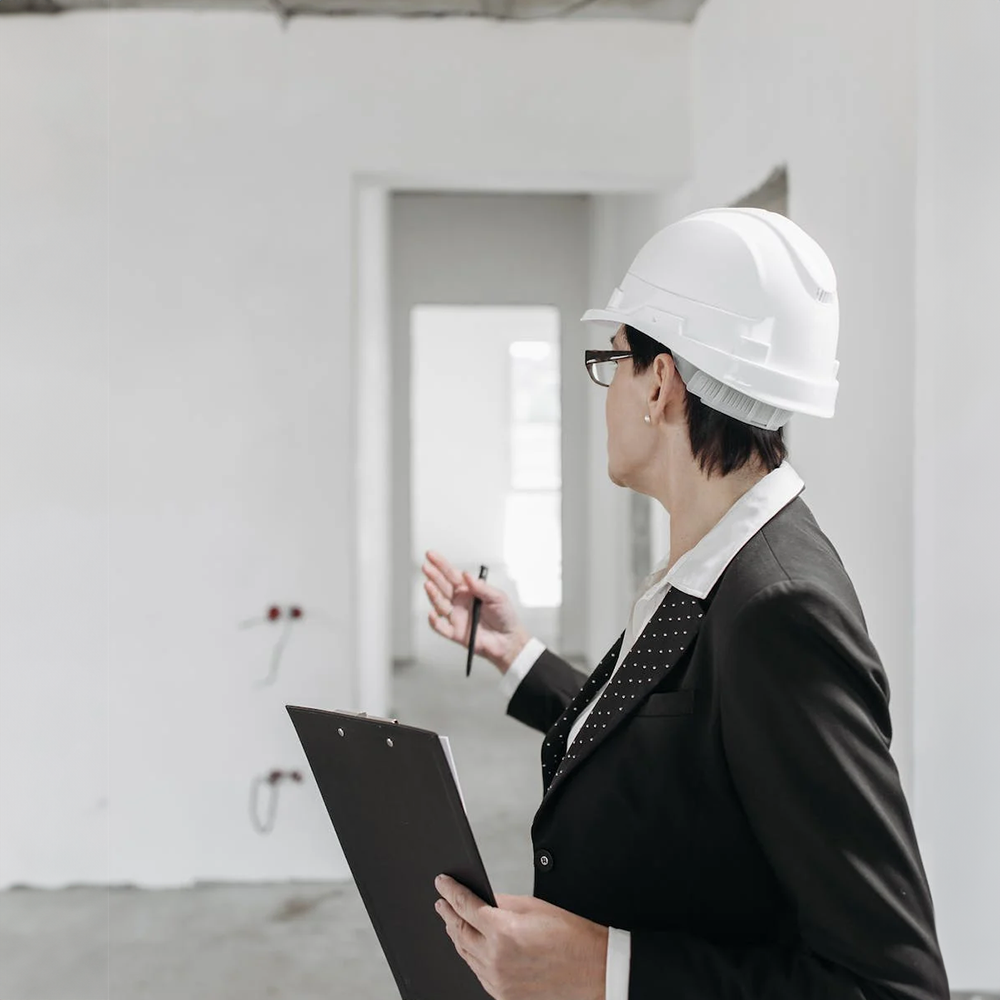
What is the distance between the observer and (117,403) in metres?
3.35

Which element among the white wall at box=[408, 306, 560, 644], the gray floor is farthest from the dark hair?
the white wall at box=[408, 306, 560, 644]

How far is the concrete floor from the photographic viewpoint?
274 centimetres

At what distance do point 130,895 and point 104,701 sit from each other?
622 mm

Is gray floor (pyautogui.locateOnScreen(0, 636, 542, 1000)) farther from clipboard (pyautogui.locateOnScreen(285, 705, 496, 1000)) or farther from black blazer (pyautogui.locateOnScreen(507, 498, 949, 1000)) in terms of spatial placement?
black blazer (pyautogui.locateOnScreen(507, 498, 949, 1000))

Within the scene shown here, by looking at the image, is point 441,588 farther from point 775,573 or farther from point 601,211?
point 601,211

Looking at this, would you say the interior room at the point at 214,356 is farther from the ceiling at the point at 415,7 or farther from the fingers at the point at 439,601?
the fingers at the point at 439,601

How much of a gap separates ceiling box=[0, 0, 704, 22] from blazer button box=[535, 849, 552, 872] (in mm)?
2933

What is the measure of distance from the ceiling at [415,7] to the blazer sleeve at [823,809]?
117 inches

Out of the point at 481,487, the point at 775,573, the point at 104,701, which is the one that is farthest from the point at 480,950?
the point at 481,487

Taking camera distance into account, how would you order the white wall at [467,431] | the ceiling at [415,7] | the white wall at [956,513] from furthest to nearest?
the white wall at [467,431], the ceiling at [415,7], the white wall at [956,513]

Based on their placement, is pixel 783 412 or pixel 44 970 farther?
pixel 44 970

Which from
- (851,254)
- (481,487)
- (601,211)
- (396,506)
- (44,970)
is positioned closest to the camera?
(851,254)

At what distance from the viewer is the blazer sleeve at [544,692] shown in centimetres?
137

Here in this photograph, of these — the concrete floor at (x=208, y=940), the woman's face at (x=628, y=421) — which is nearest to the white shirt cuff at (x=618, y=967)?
the woman's face at (x=628, y=421)
